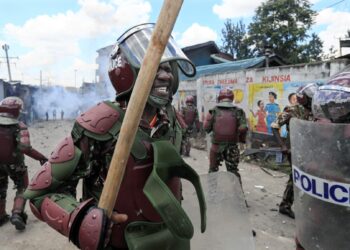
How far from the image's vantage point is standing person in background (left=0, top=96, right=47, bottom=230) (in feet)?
16.1

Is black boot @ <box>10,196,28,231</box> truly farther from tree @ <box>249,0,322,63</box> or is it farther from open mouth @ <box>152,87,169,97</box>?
tree @ <box>249,0,322,63</box>

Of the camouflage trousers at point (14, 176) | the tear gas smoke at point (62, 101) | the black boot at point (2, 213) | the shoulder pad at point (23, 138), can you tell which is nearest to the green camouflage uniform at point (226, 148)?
the shoulder pad at point (23, 138)

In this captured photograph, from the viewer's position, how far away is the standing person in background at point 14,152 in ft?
16.1

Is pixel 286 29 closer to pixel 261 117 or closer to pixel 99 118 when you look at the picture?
pixel 261 117

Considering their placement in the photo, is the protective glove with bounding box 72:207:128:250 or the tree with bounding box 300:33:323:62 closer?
the protective glove with bounding box 72:207:128:250

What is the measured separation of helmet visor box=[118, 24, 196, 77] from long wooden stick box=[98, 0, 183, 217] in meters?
0.37

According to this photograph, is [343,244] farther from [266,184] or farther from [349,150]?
[266,184]

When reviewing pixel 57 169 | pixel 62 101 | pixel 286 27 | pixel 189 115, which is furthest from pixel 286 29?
pixel 57 169

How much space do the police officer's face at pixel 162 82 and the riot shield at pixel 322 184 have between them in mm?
719

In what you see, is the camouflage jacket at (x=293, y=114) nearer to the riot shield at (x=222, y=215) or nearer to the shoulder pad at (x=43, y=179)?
the riot shield at (x=222, y=215)

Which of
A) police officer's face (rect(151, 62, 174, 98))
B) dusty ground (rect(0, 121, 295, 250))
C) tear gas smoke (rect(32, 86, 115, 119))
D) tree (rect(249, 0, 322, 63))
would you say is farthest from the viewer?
tear gas smoke (rect(32, 86, 115, 119))

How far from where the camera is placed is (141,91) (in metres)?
1.14

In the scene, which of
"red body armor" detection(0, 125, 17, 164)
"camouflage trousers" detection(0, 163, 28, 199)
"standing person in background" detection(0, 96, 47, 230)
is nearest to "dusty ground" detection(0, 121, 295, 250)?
"standing person in background" detection(0, 96, 47, 230)

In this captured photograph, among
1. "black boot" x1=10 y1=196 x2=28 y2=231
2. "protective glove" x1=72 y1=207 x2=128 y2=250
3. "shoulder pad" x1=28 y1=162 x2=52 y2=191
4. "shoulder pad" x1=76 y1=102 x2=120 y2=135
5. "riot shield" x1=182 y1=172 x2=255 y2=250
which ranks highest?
"shoulder pad" x1=76 y1=102 x2=120 y2=135
